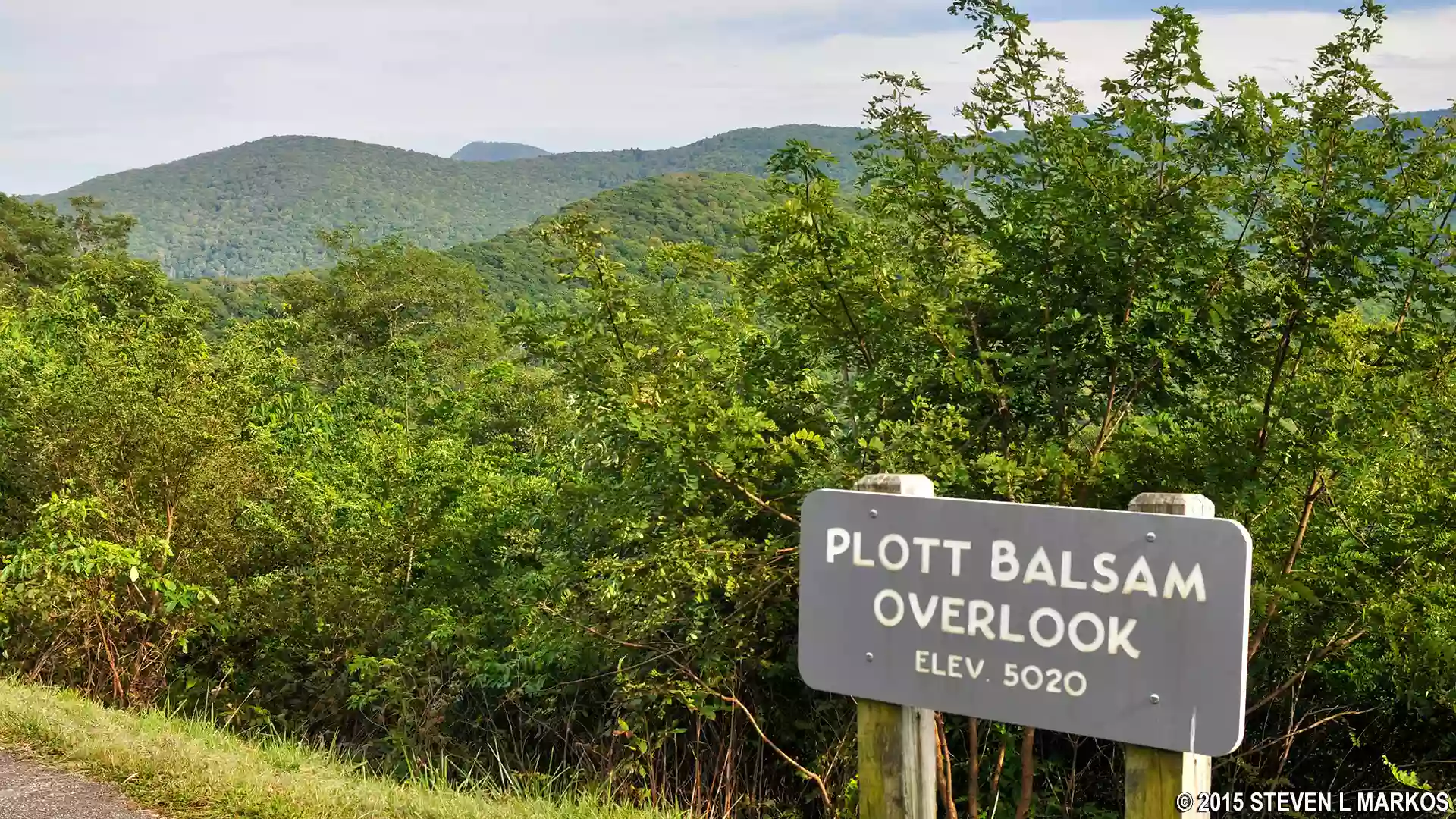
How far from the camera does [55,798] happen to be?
11.6 feet

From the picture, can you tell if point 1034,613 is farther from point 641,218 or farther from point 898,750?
point 641,218

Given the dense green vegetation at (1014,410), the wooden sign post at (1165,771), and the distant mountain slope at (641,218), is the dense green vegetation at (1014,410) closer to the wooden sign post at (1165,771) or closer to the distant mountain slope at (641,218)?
the wooden sign post at (1165,771)

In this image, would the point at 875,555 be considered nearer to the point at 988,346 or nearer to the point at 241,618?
the point at 988,346

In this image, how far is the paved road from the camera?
11.2 ft

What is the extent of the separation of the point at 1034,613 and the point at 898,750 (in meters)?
0.45

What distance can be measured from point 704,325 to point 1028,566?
3261mm

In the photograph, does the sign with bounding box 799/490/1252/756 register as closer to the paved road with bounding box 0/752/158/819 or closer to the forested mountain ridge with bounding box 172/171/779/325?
the paved road with bounding box 0/752/158/819

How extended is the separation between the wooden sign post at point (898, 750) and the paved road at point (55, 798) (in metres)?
2.47

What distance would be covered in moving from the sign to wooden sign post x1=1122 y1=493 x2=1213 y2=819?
5cm

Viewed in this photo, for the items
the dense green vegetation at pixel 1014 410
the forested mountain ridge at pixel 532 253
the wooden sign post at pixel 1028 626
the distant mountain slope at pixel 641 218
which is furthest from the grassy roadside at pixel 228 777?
the distant mountain slope at pixel 641 218

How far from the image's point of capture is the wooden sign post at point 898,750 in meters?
2.19

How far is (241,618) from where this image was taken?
853 cm

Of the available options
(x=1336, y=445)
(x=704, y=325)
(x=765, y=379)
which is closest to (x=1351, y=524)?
(x=1336, y=445)

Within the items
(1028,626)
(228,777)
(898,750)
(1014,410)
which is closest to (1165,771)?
(1028,626)
